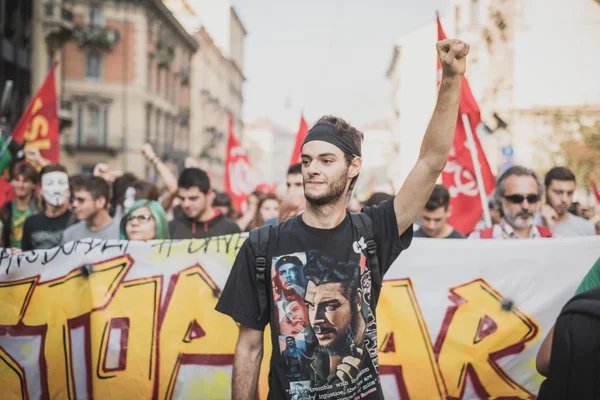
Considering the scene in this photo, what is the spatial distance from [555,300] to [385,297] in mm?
1008

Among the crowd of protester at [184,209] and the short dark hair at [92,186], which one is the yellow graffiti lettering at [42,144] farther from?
the short dark hair at [92,186]

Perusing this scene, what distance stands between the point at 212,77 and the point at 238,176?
51748mm

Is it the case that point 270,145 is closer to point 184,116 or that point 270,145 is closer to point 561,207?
point 184,116

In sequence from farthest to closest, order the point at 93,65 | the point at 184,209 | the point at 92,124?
the point at 92,124, the point at 93,65, the point at 184,209

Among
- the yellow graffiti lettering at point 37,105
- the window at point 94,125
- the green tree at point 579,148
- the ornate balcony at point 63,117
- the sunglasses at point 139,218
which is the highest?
the window at point 94,125

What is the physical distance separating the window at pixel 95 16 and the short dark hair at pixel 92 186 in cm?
3705

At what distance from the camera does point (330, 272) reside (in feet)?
8.69

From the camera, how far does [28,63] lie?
26.2m

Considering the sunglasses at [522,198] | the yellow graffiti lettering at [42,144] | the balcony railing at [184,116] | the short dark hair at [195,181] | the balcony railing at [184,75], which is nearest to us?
the sunglasses at [522,198]

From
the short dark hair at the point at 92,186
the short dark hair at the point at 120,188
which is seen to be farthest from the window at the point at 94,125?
the short dark hair at the point at 92,186

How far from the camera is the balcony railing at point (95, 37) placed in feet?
129

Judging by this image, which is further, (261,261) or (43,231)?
(43,231)

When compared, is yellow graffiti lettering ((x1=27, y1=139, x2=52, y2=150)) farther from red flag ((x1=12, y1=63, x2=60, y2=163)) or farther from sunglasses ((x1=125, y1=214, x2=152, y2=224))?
sunglasses ((x1=125, y1=214, x2=152, y2=224))

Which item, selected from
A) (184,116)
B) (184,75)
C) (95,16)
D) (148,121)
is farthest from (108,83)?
(184,116)
